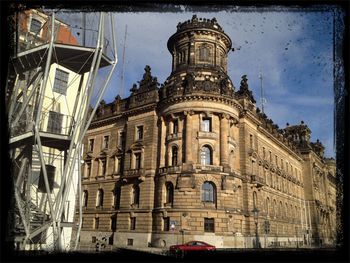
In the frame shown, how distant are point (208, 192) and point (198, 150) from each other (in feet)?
15.5

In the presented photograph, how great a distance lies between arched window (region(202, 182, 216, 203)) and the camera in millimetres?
34906

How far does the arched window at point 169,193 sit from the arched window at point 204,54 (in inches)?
676

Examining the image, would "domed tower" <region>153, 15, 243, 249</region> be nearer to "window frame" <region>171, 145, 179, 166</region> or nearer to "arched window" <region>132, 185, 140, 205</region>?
"window frame" <region>171, 145, 179, 166</region>

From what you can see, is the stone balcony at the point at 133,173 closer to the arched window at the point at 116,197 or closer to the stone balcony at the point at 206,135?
the arched window at the point at 116,197

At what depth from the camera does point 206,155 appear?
1439 inches

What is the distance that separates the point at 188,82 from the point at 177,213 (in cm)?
1494

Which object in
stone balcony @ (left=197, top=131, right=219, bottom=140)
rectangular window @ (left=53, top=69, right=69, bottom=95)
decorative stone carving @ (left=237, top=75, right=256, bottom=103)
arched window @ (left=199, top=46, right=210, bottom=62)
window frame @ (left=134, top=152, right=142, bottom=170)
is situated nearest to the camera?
rectangular window @ (left=53, top=69, right=69, bottom=95)

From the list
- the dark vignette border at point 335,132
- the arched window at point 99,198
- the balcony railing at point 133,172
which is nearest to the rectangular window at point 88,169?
the arched window at point 99,198

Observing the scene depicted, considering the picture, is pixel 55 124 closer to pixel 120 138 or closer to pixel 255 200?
pixel 120 138

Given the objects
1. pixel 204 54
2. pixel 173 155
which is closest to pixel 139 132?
pixel 173 155

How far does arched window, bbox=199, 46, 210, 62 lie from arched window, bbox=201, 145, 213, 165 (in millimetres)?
12637

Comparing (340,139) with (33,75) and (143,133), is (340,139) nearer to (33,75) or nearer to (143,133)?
(33,75)

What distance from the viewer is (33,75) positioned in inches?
681

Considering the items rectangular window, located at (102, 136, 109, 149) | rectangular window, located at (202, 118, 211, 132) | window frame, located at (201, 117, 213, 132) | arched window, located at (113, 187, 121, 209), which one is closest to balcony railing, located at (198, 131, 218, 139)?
window frame, located at (201, 117, 213, 132)
